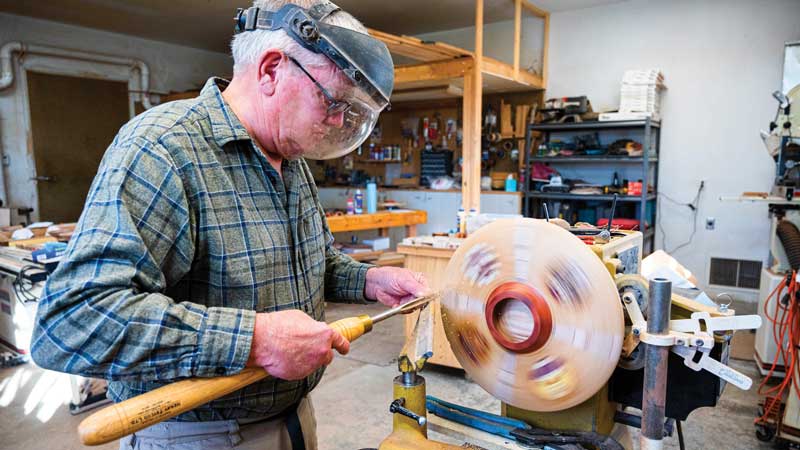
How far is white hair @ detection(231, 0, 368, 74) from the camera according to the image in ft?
2.94

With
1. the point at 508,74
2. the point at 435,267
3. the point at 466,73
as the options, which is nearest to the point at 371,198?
the point at 466,73

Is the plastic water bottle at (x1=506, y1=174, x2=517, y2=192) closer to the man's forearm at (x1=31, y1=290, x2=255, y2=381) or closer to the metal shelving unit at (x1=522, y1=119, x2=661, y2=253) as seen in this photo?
the metal shelving unit at (x1=522, y1=119, x2=661, y2=253)

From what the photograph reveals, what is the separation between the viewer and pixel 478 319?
3.42 feet

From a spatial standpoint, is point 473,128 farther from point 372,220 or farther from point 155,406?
point 155,406

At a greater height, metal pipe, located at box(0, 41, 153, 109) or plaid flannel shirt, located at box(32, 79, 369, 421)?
metal pipe, located at box(0, 41, 153, 109)

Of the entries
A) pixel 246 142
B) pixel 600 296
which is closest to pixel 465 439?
pixel 600 296

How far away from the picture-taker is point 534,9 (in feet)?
17.9

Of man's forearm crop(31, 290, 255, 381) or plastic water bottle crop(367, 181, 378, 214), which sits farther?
plastic water bottle crop(367, 181, 378, 214)

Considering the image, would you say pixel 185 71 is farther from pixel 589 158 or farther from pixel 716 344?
pixel 716 344

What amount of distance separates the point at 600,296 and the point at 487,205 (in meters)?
4.86

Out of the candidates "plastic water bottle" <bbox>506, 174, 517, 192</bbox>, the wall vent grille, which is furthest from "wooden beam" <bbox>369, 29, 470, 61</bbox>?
the wall vent grille

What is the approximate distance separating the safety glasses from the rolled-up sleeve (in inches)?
11.4

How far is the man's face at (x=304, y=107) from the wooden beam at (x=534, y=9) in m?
4.85

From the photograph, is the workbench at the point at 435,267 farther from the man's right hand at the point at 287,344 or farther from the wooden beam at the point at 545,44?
the wooden beam at the point at 545,44
